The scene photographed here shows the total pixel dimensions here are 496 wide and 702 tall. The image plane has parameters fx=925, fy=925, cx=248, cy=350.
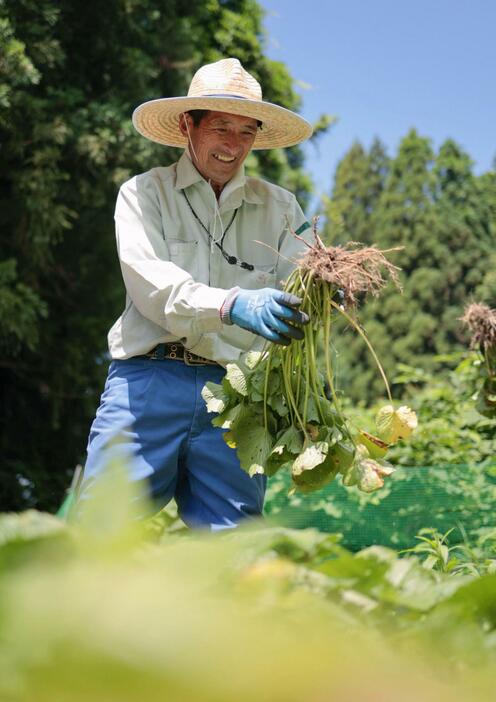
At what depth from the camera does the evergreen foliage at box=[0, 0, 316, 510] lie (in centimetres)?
752

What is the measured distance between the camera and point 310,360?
7.90ft

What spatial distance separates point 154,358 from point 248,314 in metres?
0.49

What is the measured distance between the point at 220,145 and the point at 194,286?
2.06 feet

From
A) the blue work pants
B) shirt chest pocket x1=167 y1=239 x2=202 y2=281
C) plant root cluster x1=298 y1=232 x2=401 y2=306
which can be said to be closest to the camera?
plant root cluster x1=298 y1=232 x2=401 y2=306

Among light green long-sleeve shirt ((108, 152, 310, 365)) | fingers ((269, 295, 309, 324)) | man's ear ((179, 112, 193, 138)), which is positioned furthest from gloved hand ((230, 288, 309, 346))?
man's ear ((179, 112, 193, 138))

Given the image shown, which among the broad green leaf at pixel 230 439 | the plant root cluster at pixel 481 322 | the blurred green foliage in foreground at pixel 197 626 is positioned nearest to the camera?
the blurred green foliage in foreground at pixel 197 626

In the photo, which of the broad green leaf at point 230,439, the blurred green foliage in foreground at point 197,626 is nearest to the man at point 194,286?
the broad green leaf at point 230,439

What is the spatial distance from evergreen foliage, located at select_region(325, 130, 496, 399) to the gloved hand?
17363mm

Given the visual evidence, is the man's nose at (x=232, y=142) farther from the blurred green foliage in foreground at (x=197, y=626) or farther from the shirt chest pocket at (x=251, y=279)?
the blurred green foliage in foreground at (x=197, y=626)

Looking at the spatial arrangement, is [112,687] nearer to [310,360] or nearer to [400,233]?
[310,360]

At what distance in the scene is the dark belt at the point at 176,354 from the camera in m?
2.78

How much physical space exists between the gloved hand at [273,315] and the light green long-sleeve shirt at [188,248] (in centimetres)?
14

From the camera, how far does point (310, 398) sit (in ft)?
8.16

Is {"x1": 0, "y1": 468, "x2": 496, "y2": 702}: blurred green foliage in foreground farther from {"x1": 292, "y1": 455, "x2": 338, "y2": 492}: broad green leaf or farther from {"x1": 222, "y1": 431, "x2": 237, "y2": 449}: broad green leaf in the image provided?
{"x1": 222, "y1": 431, "x2": 237, "y2": 449}: broad green leaf
